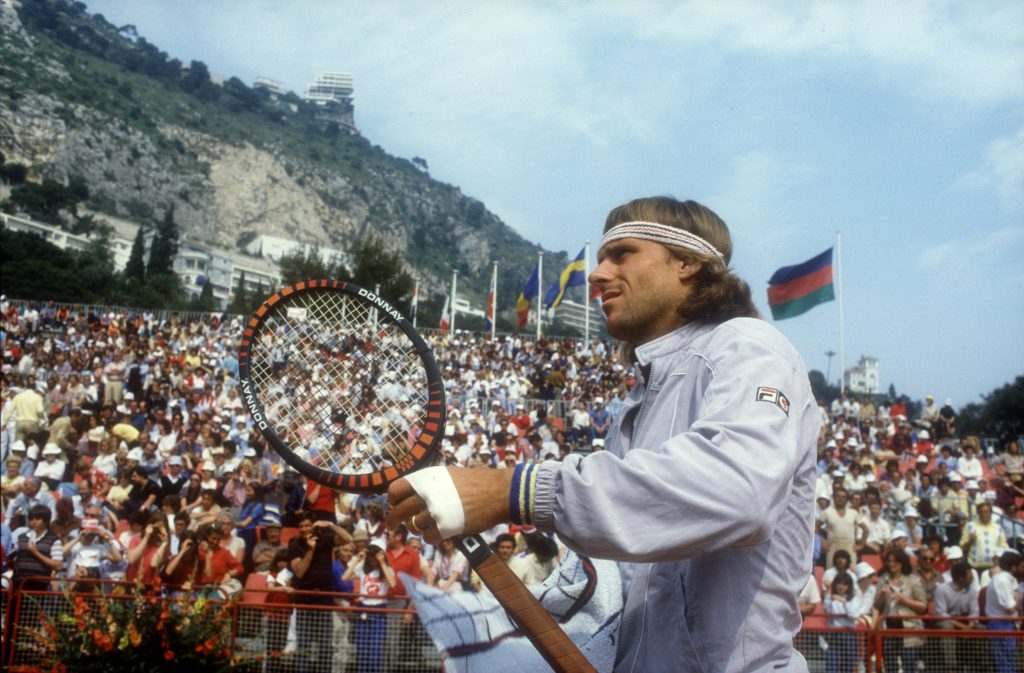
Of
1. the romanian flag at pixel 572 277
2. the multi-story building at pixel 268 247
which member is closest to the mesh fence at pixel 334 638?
the romanian flag at pixel 572 277

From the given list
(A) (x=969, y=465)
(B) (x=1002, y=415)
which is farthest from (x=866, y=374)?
(A) (x=969, y=465)

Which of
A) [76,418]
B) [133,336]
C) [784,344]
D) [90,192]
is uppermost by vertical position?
[90,192]

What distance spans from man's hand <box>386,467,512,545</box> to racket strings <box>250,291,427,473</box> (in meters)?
0.82

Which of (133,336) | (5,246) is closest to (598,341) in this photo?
(133,336)

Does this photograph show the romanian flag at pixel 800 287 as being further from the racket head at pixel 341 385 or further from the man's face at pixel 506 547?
the racket head at pixel 341 385

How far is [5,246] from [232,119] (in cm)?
9562

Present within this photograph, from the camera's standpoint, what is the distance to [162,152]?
5241 inches

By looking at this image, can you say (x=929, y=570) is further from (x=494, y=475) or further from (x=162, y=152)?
(x=162, y=152)

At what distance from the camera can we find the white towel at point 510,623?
2.01 metres

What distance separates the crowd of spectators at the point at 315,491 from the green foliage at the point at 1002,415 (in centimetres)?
4268

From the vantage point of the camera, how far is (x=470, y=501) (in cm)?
174

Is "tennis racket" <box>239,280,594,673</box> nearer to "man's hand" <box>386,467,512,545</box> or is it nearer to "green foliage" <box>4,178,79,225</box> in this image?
"man's hand" <box>386,467,512,545</box>

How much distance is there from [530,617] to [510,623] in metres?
0.19

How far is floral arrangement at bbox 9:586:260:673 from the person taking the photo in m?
6.46
